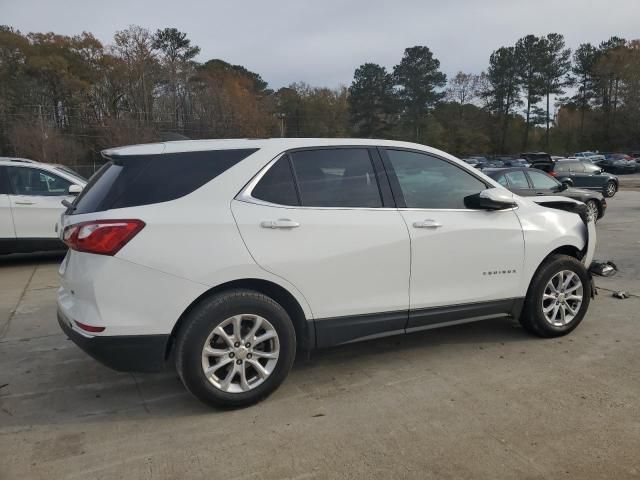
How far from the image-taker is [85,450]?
9.73 feet

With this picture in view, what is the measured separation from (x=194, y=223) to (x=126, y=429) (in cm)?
134

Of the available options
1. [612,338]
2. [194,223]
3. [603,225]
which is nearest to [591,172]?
[603,225]

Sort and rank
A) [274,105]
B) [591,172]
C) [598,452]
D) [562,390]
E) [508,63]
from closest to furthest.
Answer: [598,452], [562,390], [591,172], [274,105], [508,63]

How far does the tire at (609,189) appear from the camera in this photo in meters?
20.4

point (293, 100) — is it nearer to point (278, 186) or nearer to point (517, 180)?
point (517, 180)

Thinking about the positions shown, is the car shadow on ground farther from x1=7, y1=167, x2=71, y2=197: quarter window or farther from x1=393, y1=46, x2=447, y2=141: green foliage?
x1=393, y1=46, x2=447, y2=141: green foliage

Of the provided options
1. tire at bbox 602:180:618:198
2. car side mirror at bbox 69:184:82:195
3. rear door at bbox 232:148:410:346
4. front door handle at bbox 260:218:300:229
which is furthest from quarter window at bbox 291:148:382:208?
tire at bbox 602:180:618:198

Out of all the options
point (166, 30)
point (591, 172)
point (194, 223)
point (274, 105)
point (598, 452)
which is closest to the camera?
point (598, 452)

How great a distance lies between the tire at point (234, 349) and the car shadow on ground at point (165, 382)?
17cm

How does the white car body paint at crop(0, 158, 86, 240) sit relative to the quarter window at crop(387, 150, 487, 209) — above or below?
below

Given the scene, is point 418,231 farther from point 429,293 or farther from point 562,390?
point 562,390

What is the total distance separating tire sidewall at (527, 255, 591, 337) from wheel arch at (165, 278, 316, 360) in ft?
6.73

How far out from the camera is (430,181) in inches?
161

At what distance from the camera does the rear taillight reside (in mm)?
3031
